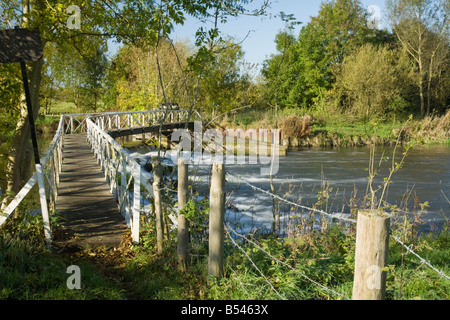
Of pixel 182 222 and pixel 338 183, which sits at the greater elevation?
pixel 182 222

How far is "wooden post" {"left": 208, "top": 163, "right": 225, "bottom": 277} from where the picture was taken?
353cm

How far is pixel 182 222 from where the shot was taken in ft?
13.6

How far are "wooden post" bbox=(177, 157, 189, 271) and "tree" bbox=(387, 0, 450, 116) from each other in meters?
31.3

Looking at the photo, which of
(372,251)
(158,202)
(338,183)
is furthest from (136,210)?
(338,183)

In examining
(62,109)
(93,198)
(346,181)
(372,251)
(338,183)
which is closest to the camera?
Result: (372,251)

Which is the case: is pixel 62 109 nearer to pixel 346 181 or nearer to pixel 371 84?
pixel 371 84

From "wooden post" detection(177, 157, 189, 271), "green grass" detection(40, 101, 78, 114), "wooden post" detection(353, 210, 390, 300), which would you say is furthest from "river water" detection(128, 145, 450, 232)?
"green grass" detection(40, 101, 78, 114)

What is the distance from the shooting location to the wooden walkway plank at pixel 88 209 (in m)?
5.29

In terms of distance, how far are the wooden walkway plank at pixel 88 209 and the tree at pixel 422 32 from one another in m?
28.8

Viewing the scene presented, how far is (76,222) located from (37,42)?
8.61 ft

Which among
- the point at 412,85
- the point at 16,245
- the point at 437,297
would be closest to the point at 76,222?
the point at 16,245

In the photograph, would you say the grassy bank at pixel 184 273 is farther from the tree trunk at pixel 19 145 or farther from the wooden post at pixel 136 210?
the tree trunk at pixel 19 145

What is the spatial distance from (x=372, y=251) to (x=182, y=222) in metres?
2.46

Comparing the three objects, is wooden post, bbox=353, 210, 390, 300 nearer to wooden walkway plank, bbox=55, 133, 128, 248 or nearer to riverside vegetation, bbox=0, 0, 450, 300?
riverside vegetation, bbox=0, 0, 450, 300
